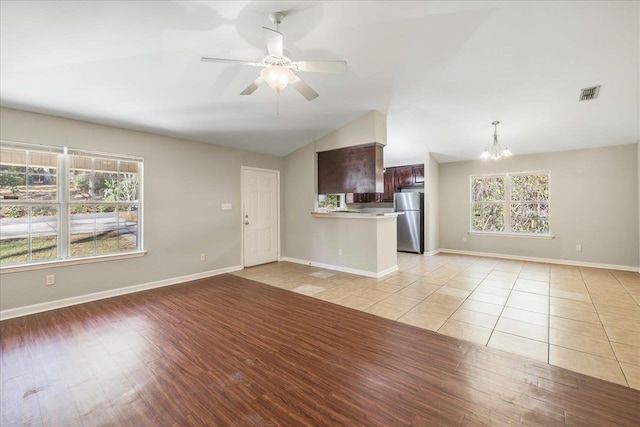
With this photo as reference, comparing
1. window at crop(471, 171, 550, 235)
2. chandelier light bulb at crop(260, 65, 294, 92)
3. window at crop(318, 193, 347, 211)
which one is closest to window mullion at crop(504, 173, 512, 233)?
window at crop(471, 171, 550, 235)

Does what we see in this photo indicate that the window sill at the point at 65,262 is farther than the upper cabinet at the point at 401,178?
No

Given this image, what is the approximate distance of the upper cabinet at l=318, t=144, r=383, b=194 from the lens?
15.2ft

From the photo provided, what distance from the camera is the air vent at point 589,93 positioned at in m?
3.37

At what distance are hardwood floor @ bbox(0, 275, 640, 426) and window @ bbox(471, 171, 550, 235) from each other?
5.01 metres

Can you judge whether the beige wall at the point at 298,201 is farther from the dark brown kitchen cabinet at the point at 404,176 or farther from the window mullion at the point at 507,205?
the window mullion at the point at 507,205

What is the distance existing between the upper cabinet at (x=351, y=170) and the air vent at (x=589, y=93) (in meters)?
2.70

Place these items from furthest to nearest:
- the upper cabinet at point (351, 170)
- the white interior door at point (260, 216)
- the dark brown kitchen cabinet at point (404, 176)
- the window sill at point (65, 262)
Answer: the dark brown kitchen cabinet at point (404, 176)
the white interior door at point (260, 216)
the upper cabinet at point (351, 170)
the window sill at point (65, 262)

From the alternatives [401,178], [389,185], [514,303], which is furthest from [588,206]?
Result: [389,185]

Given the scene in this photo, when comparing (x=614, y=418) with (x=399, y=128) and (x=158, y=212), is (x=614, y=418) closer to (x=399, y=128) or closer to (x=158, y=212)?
(x=399, y=128)

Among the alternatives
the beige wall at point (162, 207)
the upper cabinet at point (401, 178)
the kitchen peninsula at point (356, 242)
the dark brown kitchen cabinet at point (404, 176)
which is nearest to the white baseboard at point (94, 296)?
the beige wall at point (162, 207)

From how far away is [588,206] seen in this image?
209 inches

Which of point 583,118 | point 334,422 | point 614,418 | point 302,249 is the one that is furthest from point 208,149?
point 583,118

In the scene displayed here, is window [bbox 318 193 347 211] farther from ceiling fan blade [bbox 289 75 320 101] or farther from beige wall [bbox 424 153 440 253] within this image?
ceiling fan blade [bbox 289 75 320 101]

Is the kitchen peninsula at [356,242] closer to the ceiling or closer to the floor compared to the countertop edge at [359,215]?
closer to the floor
